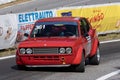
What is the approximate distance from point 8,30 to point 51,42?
7.14m

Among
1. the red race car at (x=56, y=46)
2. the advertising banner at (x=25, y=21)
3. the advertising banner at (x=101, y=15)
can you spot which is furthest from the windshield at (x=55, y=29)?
the advertising banner at (x=101, y=15)

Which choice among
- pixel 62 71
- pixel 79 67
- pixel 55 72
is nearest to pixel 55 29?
pixel 62 71

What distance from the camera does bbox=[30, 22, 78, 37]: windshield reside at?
14.2 metres

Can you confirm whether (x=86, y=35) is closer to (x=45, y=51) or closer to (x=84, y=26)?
(x=84, y=26)

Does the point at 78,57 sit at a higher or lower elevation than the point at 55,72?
higher

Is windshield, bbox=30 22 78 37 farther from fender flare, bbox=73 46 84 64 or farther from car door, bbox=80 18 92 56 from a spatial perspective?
fender flare, bbox=73 46 84 64

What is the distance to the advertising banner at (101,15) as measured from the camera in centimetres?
2481

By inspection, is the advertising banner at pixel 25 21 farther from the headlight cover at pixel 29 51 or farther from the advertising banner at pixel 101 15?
the headlight cover at pixel 29 51

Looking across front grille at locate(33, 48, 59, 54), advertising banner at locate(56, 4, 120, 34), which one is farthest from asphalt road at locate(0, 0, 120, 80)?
advertising banner at locate(56, 4, 120, 34)

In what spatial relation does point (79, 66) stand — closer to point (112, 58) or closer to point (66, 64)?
point (66, 64)

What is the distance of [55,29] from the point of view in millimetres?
14398

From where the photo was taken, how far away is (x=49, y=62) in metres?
13.2

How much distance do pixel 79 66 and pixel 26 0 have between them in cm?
4296

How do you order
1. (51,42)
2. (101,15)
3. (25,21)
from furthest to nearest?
(101,15) < (25,21) < (51,42)
